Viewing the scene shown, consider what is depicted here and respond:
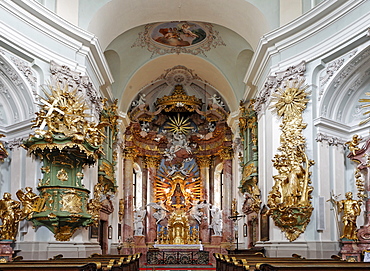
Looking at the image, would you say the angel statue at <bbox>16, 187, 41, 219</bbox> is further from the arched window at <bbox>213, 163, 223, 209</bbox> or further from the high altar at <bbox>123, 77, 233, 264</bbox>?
the arched window at <bbox>213, 163, 223, 209</bbox>

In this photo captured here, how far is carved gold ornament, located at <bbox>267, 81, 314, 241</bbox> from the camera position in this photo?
11617 mm

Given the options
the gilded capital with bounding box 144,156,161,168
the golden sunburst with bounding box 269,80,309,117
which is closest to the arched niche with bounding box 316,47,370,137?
the golden sunburst with bounding box 269,80,309,117

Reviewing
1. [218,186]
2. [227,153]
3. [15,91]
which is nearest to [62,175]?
[15,91]

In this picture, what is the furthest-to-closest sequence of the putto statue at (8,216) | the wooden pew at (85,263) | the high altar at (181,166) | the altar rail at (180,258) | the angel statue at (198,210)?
the angel statue at (198,210) < the high altar at (181,166) < the altar rail at (180,258) < the putto statue at (8,216) < the wooden pew at (85,263)

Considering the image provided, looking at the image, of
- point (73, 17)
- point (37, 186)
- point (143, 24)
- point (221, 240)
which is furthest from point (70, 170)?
point (221, 240)

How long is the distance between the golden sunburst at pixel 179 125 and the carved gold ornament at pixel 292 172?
10204 millimetres

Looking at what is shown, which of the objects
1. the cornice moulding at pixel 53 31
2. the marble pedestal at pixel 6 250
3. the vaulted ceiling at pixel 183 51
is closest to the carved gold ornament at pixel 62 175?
the marble pedestal at pixel 6 250

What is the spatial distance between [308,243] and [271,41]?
5.31 meters

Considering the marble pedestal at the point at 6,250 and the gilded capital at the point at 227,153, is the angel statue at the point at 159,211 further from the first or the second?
the marble pedestal at the point at 6,250

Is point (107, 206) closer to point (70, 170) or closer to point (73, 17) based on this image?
point (70, 170)

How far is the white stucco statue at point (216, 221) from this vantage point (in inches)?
A: 818

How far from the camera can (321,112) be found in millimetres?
11977

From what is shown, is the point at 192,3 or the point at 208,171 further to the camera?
the point at 208,171

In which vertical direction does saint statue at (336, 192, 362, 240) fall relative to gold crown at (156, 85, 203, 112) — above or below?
below
